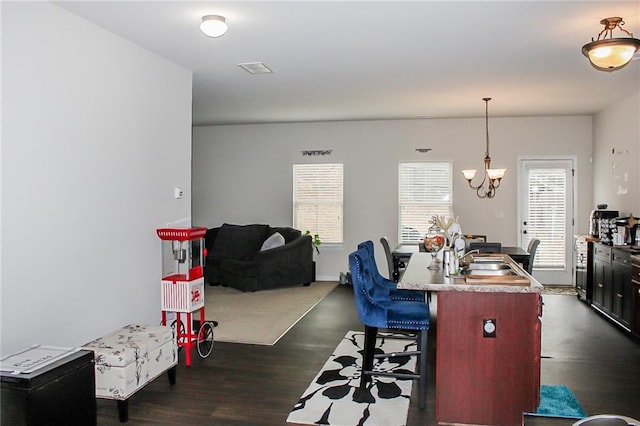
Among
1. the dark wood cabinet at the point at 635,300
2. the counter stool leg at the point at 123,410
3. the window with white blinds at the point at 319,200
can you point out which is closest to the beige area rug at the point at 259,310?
the window with white blinds at the point at 319,200

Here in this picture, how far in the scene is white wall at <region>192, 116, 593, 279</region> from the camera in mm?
8445

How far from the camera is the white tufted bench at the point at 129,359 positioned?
11.0ft

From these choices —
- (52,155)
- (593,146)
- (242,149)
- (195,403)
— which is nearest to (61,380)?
(195,403)

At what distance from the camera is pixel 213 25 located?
147 inches

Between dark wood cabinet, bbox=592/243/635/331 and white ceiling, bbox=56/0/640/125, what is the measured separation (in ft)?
6.27

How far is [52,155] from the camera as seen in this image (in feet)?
11.5

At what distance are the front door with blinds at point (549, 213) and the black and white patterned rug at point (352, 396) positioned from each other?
A: 4703 mm

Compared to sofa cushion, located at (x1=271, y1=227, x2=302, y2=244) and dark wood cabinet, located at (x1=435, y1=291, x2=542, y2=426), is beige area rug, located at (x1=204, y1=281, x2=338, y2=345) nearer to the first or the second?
sofa cushion, located at (x1=271, y1=227, x2=302, y2=244)

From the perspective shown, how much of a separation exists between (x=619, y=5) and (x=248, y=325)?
446 cm

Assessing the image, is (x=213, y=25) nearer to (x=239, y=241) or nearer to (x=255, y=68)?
(x=255, y=68)

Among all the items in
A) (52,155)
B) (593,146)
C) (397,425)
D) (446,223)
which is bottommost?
(397,425)

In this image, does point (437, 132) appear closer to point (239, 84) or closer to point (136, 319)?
point (239, 84)

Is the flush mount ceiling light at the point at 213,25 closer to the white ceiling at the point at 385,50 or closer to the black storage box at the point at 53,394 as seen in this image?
the white ceiling at the point at 385,50

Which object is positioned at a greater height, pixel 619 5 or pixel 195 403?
pixel 619 5
